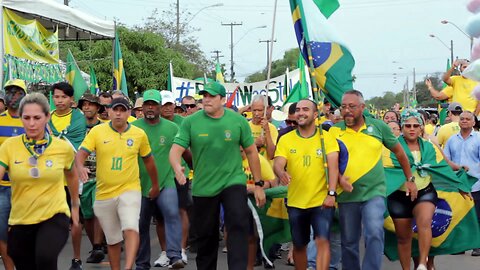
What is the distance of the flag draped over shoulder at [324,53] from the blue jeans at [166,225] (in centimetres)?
205

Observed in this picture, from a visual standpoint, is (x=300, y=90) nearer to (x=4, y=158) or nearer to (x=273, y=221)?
(x=273, y=221)

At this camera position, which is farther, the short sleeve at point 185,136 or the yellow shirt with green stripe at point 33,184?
the short sleeve at point 185,136

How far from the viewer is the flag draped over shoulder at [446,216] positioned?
8898 millimetres

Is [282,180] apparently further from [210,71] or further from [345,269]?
[210,71]

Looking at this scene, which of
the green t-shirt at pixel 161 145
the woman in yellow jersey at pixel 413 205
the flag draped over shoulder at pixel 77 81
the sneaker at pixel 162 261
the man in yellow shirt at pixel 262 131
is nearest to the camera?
the woman in yellow jersey at pixel 413 205

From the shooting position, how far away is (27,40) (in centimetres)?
1402

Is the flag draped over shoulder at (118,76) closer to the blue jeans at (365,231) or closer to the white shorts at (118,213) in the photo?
the white shorts at (118,213)

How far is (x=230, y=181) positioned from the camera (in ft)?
25.4

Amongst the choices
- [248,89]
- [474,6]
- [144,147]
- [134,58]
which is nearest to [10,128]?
[144,147]

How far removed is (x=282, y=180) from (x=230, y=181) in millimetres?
502

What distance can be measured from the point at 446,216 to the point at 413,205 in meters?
0.85

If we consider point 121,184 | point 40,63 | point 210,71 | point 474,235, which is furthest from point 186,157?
→ point 210,71

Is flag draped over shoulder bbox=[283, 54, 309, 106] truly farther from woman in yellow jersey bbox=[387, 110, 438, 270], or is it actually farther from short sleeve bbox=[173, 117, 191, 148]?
short sleeve bbox=[173, 117, 191, 148]

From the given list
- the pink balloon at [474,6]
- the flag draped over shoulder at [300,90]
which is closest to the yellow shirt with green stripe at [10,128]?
the pink balloon at [474,6]
